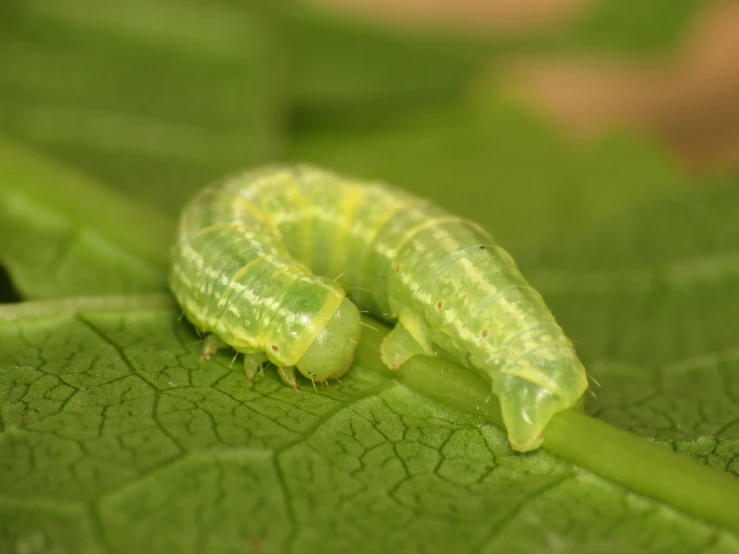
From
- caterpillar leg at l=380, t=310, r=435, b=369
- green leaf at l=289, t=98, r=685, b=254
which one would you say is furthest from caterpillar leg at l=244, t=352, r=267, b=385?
green leaf at l=289, t=98, r=685, b=254

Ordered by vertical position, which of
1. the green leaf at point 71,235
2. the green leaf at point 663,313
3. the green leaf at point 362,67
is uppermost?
the green leaf at point 362,67

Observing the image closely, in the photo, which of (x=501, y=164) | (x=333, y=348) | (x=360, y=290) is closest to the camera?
(x=333, y=348)

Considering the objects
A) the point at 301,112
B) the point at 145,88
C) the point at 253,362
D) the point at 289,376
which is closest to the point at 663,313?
the point at 289,376

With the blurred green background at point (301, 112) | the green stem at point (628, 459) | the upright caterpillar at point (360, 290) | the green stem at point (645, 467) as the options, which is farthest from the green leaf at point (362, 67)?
the green stem at point (645, 467)

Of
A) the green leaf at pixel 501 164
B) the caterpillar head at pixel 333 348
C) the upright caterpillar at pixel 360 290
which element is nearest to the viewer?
the upright caterpillar at pixel 360 290

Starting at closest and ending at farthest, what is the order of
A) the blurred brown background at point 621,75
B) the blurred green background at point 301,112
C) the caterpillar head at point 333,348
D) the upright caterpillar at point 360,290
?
1. the upright caterpillar at point 360,290
2. the caterpillar head at point 333,348
3. the blurred green background at point 301,112
4. the blurred brown background at point 621,75

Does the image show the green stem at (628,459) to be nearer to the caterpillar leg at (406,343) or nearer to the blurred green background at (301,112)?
the caterpillar leg at (406,343)

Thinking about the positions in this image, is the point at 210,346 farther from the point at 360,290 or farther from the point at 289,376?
the point at 360,290
